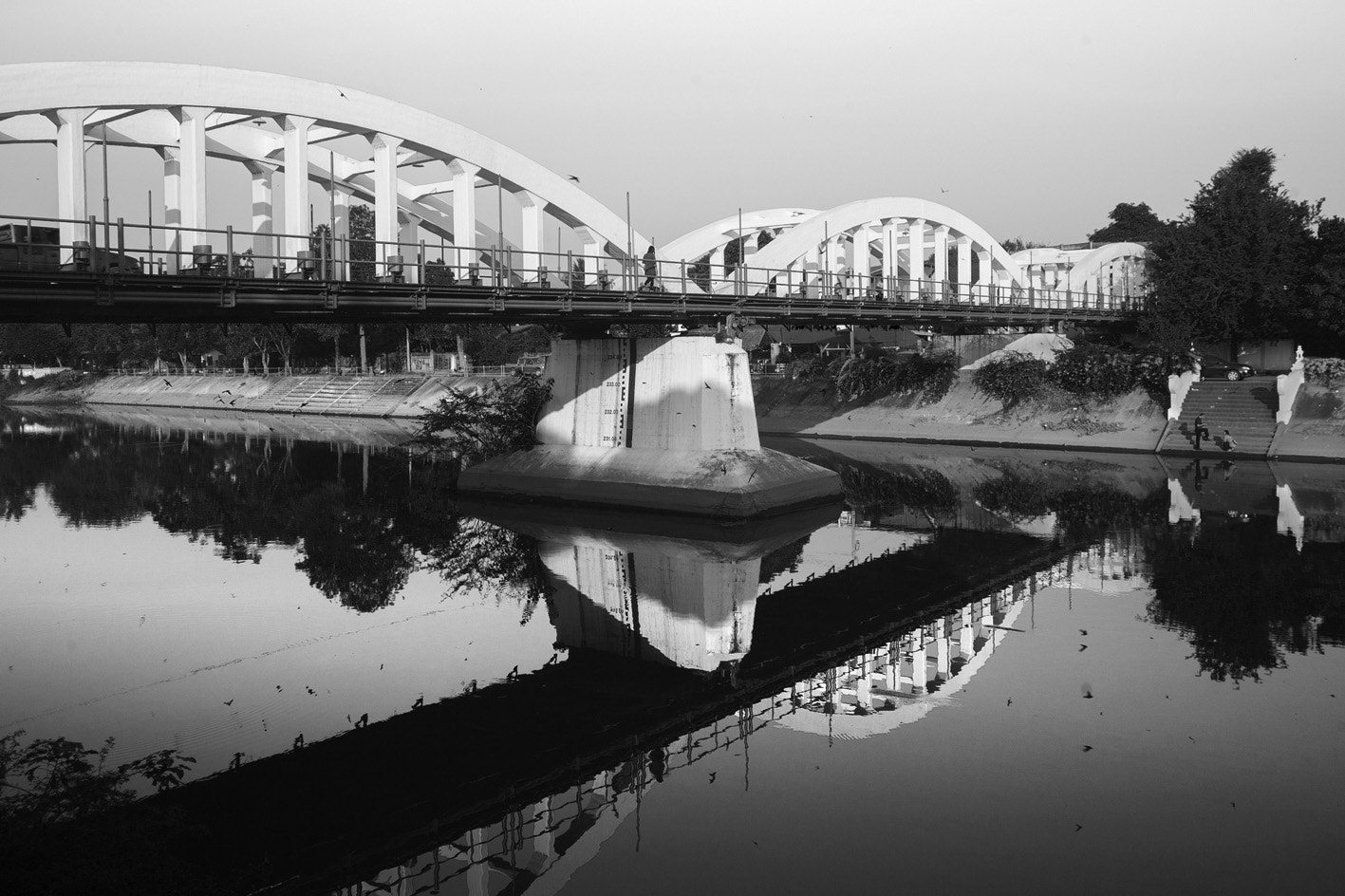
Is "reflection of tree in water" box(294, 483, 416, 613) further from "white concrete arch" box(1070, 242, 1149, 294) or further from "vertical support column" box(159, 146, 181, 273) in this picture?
"white concrete arch" box(1070, 242, 1149, 294)

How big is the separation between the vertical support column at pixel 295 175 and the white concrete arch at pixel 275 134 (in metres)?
0.03

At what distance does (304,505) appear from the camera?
1341 inches

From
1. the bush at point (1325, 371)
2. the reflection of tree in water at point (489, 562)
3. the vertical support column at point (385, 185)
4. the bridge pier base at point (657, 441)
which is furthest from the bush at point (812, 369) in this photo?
the reflection of tree in water at point (489, 562)

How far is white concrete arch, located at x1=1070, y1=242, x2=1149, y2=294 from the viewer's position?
7394 cm

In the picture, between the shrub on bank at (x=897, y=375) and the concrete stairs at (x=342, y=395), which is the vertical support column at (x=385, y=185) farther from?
the concrete stairs at (x=342, y=395)

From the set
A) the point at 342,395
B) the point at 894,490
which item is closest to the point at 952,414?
the point at 894,490

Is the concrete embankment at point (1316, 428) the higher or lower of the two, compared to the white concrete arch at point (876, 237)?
lower

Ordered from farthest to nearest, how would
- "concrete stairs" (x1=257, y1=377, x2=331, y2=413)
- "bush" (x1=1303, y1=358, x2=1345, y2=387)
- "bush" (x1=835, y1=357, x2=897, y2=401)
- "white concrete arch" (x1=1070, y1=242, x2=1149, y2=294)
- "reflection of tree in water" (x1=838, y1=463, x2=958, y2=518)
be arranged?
1. "concrete stairs" (x1=257, y1=377, x2=331, y2=413)
2. "white concrete arch" (x1=1070, y1=242, x2=1149, y2=294)
3. "bush" (x1=835, y1=357, x2=897, y2=401)
4. "bush" (x1=1303, y1=358, x2=1345, y2=387)
5. "reflection of tree in water" (x1=838, y1=463, x2=958, y2=518)

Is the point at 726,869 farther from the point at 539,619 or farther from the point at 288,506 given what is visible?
the point at 288,506

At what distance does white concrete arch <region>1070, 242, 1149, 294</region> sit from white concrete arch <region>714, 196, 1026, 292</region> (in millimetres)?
11508

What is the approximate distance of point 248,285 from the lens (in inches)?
885

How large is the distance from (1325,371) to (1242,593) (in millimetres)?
27755

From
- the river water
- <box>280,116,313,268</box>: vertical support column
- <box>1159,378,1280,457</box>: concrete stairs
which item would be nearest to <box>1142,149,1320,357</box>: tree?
<box>1159,378,1280,457</box>: concrete stairs

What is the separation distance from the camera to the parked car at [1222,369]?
159 ft
